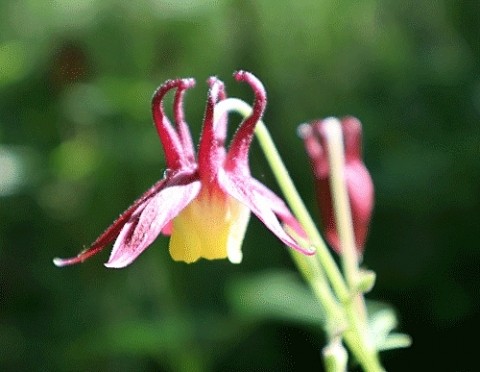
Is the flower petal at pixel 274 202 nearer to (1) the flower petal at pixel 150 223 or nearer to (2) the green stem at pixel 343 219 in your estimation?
(1) the flower petal at pixel 150 223

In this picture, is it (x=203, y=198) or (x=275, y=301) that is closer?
(x=203, y=198)

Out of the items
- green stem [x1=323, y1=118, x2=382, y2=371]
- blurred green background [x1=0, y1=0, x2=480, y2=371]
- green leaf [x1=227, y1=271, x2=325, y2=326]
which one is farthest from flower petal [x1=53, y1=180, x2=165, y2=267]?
blurred green background [x1=0, y1=0, x2=480, y2=371]

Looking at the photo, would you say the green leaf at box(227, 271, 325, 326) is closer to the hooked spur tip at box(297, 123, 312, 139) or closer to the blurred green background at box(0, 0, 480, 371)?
the blurred green background at box(0, 0, 480, 371)

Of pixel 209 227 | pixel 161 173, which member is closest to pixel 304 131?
pixel 209 227

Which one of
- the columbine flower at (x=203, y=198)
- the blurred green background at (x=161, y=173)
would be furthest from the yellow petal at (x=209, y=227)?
the blurred green background at (x=161, y=173)

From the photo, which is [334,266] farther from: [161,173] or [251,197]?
[161,173]

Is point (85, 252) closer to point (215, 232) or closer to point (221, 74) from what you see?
point (215, 232)
